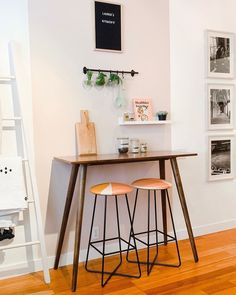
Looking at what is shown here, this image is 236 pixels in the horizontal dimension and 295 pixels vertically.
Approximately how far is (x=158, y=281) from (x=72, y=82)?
1686 millimetres

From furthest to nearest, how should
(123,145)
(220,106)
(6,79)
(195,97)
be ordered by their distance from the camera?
(220,106) < (195,97) < (123,145) < (6,79)

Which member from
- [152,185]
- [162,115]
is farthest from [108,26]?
[152,185]

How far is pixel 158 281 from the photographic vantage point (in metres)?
2.35

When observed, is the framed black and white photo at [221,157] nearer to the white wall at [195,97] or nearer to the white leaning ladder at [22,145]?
the white wall at [195,97]

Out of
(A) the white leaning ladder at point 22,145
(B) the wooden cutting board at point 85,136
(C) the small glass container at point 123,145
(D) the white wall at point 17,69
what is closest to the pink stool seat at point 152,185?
(C) the small glass container at point 123,145

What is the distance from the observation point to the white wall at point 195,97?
10.1ft

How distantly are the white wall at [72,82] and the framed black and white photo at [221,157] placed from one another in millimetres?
805

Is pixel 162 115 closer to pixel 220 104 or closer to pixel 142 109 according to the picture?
pixel 142 109

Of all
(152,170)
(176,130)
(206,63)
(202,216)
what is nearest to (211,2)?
(206,63)

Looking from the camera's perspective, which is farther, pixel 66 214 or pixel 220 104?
pixel 220 104

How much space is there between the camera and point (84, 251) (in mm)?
2744

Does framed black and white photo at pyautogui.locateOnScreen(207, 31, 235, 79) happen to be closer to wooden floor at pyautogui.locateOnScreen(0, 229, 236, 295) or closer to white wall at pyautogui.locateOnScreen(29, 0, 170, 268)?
white wall at pyautogui.locateOnScreen(29, 0, 170, 268)

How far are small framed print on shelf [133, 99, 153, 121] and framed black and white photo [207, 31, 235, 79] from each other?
79cm

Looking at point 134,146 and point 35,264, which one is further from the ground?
point 134,146
